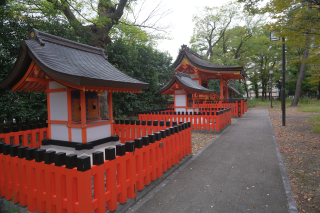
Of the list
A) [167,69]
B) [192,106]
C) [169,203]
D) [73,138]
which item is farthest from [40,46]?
[167,69]

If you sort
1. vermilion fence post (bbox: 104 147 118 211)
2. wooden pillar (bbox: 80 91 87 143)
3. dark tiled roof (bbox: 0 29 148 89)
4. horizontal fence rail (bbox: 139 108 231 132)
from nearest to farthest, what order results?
vermilion fence post (bbox: 104 147 118 211) < dark tiled roof (bbox: 0 29 148 89) < wooden pillar (bbox: 80 91 87 143) < horizontal fence rail (bbox: 139 108 231 132)

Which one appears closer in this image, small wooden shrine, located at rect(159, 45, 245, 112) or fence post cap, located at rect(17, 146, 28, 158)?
fence post cap, located at rect(17, 146, 28, 158)

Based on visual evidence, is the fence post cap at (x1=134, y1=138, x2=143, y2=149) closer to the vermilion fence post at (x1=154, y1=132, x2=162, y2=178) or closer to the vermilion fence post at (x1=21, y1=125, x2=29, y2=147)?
the vermilion fence post at (x1=154, y1=132, x2=162, y2=178)

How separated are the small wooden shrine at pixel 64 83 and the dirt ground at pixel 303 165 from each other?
4.71 m

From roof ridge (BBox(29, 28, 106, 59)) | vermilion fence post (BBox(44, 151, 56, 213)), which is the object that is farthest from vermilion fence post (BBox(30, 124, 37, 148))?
vermilion fence post (BBox(44, 151, 56, 213))

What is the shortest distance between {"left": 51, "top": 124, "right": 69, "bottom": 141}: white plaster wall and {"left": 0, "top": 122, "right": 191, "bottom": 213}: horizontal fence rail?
2.13 m

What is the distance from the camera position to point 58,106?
548 cm

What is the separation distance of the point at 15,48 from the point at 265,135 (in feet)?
→ 37.0

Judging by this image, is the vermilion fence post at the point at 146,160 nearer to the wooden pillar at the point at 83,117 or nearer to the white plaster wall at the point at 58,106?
the wooden pillar at the point at 83,117

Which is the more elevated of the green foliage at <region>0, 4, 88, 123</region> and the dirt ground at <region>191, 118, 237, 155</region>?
the green foliage at <region>0, 4, 88, 123</region>

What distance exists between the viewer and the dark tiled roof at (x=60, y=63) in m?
4.31

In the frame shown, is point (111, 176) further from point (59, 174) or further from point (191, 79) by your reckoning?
point (191, 79)

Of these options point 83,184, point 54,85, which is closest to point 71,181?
point 83,184

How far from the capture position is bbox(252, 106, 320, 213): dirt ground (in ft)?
10.5
